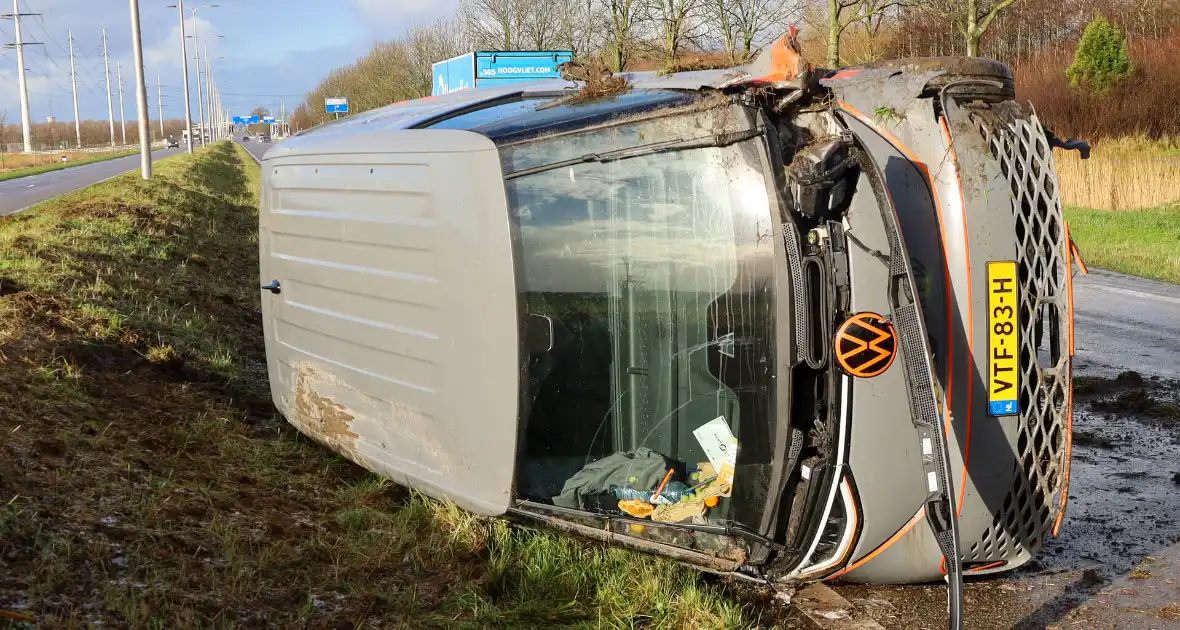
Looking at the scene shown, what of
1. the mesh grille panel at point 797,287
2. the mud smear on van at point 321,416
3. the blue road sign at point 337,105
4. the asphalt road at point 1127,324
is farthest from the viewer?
the blue road sign at point 337,105

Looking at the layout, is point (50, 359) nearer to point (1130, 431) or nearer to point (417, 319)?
point (417, 319)

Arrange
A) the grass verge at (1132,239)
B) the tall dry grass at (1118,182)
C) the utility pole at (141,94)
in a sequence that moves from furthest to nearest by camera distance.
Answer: the utility pole at (141,94) → the tall dry grass at (1118,182) → the grass verge at (1132,239)

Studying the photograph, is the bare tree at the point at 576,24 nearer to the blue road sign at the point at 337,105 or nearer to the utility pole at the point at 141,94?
the utility pole at the point at 141,94

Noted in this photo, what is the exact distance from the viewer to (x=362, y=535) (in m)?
3.76

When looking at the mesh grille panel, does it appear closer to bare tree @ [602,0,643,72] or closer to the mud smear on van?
the mud smear on van

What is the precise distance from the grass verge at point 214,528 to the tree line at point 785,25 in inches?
330

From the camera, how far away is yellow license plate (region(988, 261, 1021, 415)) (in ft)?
9.77

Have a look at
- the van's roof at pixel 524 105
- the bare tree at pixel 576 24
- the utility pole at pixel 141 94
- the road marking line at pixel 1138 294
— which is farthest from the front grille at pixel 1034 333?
the bare tree at pixel 576 24

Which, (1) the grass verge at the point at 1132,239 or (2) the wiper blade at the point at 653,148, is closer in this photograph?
(2) the wiper blade at the point at 653,148

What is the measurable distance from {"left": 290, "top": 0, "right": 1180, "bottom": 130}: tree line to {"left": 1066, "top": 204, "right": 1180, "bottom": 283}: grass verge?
3.45 meters

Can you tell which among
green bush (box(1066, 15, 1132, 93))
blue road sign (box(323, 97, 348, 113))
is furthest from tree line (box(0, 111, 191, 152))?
green bush (box(1066, 15, 1132, 93))

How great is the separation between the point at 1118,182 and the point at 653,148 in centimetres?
1512

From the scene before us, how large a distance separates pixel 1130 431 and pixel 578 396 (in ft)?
11.0

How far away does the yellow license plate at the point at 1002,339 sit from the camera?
2.98 m
